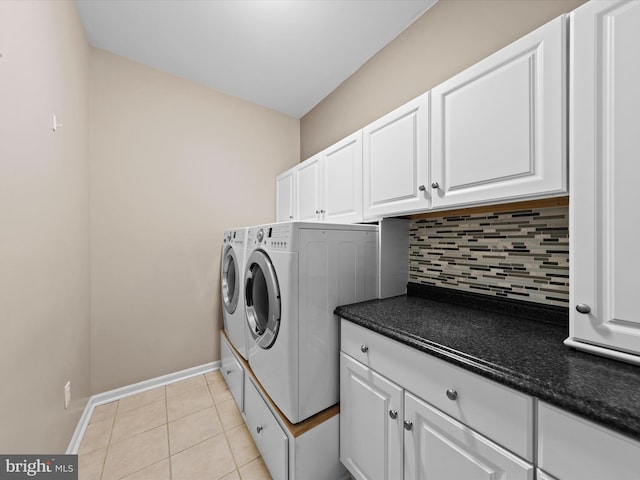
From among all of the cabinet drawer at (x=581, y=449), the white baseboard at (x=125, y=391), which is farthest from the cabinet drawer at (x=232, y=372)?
the cabinet drawer at (x=581, y=449)

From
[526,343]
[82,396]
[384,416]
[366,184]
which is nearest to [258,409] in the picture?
[384,416]

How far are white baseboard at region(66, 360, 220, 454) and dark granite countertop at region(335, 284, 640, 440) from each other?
1.79 m

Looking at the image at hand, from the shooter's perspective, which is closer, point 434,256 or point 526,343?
point 526,343

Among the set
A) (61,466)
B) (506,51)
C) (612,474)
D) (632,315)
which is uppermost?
(506,51)

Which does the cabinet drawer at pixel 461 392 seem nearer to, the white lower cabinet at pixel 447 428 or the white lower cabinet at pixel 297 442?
the white lower cabinet at pixel 447 428

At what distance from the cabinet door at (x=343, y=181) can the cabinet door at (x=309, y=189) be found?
0.27 ft

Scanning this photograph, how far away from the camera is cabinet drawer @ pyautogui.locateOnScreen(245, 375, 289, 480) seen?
1.21 metres

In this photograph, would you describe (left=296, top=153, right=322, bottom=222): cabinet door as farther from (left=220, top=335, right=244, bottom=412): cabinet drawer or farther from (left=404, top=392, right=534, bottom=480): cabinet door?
(left=404, top=392, right=534, bottom=480): cabinet door

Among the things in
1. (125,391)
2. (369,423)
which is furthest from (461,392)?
(125,391)

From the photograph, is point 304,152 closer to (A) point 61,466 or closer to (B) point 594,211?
(B) point 594,211

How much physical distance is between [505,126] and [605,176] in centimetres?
36

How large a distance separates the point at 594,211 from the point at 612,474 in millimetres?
662

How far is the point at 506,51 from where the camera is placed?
0.97 m

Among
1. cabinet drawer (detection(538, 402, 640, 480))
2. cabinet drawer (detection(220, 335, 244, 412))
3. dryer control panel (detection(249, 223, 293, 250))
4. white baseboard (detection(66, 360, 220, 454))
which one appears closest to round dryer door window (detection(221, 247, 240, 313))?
cabinet drawer (detection(220, 335, 244, 412))
